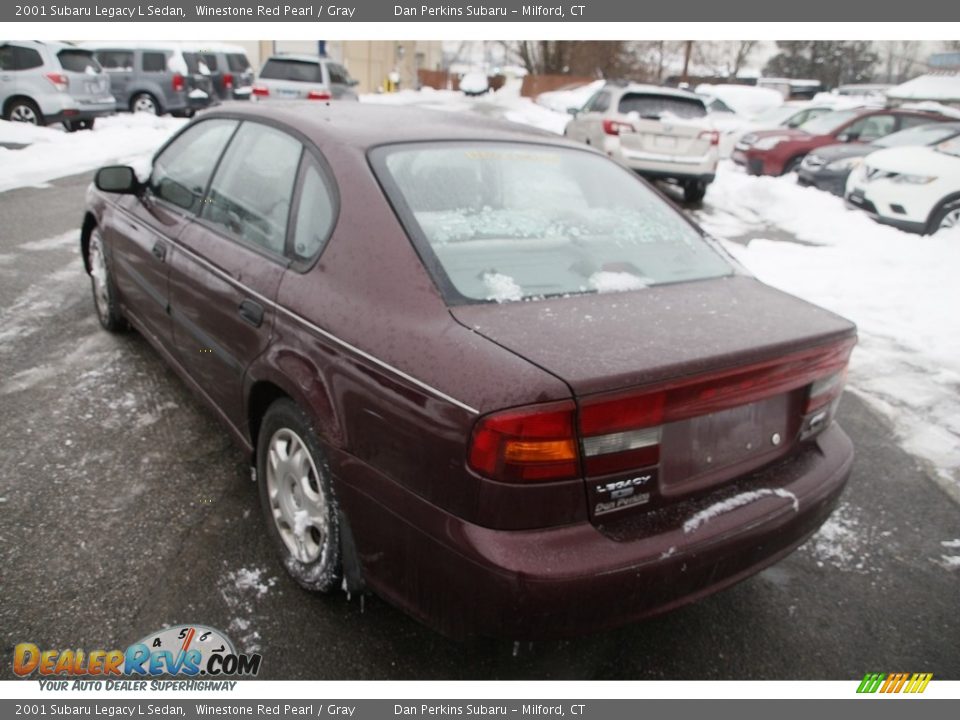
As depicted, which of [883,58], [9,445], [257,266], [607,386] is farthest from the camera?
[883,58]

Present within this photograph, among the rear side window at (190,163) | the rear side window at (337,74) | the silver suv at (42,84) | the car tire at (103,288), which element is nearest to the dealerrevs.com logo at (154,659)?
the rear side window at (190,163)

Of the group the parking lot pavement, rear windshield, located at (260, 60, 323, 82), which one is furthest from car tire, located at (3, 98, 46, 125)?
the parking lot pavement

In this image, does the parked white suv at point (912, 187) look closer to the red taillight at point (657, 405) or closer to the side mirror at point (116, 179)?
the red taillight at point (657, 405)

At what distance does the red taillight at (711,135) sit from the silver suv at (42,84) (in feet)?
37.3

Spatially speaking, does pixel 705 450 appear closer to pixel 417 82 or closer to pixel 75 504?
pixel 75 504

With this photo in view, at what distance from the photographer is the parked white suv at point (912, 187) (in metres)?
8.52

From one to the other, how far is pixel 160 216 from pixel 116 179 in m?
0.40

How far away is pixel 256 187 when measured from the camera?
2.81 m

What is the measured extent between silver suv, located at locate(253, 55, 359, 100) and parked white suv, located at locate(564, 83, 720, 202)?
7388mm

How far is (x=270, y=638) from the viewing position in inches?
89.7

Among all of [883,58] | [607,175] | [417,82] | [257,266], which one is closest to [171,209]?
[257,266]
